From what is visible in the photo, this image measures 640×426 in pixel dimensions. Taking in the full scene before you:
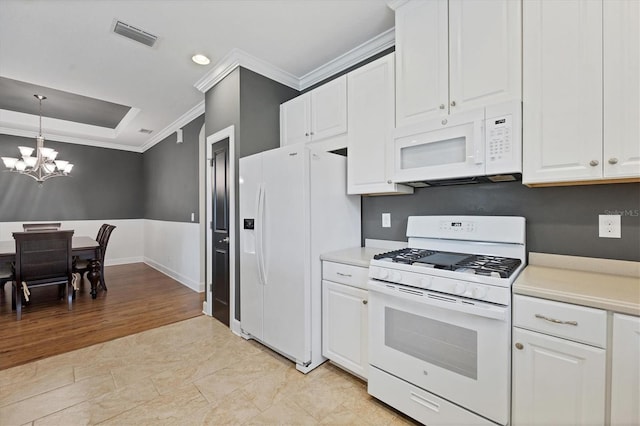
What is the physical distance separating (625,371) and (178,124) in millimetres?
5854

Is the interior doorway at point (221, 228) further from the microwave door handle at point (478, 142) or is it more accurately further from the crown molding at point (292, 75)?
the microwave door handle at point (478, 142)

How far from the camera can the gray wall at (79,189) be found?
5.41m

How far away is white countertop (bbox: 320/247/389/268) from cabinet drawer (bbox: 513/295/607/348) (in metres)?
0.89

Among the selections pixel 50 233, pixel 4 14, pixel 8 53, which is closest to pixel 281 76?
pixel 4 14

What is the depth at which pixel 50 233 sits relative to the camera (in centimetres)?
357

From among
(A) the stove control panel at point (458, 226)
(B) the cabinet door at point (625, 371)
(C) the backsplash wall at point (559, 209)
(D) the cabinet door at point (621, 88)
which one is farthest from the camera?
(A) the stove control panel at point (458, 226)

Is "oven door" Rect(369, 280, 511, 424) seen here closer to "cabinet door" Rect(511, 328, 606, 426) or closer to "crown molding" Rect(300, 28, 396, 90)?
"cabinet door" Rect(511, 328, 606, 426)

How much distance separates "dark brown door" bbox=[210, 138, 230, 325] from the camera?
10.3 feet

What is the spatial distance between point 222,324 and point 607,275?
10.6 feet

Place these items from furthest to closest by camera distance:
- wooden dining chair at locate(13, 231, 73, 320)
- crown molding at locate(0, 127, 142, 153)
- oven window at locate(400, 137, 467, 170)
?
crown molding at locate(0, 127, 142, 153) → wooden dining chair at locate(13, 231, 73, 320) → oven window at locate(400, 137, 467, 170)

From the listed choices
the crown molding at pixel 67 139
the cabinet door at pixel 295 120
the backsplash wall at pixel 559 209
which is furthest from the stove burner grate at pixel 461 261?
the crown molding at pixel 67 139

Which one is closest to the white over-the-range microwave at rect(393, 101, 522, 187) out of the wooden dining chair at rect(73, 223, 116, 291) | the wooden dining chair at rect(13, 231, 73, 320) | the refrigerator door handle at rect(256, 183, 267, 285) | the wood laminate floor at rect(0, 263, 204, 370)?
the refrigerator door handle at rect(256, 183, 267, 285)

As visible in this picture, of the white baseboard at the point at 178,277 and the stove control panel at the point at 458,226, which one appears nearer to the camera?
the stove control panel at the point at 458,226

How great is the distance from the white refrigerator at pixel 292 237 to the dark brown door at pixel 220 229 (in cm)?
51
